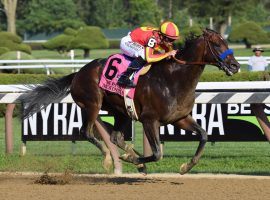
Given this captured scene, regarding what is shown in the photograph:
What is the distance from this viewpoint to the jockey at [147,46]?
8.66 m

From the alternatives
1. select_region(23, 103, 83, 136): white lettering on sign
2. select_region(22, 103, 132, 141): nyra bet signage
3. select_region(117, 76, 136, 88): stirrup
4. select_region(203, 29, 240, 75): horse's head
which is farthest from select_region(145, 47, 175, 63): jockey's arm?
select_region(23, 103, 83, 136): white lettering on sign

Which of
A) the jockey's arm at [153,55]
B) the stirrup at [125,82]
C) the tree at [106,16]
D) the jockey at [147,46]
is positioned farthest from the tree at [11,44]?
the tree at [106,16]

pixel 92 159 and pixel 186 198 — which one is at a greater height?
pixel 186 198

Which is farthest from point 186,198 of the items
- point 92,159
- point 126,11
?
point 126,11

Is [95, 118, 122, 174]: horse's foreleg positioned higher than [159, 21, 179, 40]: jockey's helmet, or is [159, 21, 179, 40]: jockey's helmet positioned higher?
[159, 21, 179, 40]: jockey's helmet

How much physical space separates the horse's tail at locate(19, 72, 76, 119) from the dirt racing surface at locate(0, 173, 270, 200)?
2.71 ft

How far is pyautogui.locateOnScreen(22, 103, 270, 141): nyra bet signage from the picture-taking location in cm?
1023

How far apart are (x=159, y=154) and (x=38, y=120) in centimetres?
295

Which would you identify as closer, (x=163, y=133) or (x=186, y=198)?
(x=186, y=198)

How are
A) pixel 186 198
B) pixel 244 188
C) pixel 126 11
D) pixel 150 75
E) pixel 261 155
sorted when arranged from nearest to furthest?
pixel 186 198, pixel 244 188, pixel 150 75, pixel 261 155, pixel 126 11

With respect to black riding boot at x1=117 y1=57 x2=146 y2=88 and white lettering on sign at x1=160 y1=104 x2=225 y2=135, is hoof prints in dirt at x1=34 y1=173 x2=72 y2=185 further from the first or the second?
white lettering on sign at x1=160 y1=104 x2=225 y2=135

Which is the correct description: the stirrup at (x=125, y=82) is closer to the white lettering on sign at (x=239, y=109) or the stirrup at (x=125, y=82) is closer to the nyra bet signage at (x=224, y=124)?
the nyra bet signage at (x=224, y=124)

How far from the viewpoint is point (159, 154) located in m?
8.43

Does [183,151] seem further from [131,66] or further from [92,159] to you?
[131,66]
